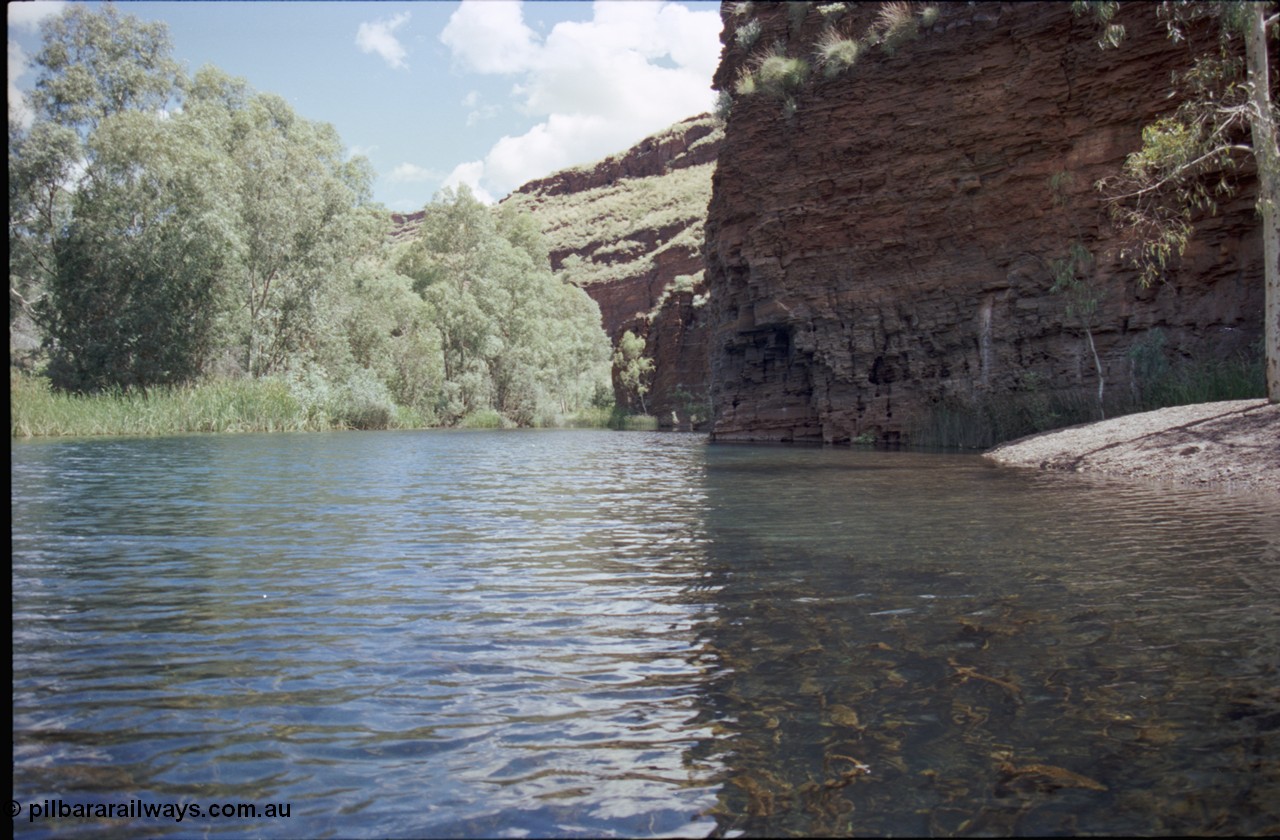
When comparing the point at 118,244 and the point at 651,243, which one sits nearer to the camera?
the point at 118,244

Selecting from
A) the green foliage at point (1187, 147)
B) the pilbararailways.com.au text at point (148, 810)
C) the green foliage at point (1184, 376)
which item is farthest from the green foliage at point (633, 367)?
the pilbararailways.com.au text at point (148, 810)

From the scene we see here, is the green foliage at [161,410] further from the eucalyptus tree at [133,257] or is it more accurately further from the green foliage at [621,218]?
the green foliage at [621,218]

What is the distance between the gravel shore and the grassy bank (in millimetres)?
22054

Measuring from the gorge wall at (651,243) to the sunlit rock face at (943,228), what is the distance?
19791mm

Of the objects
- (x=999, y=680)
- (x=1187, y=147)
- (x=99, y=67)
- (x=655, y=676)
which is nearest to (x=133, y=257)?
(x=99, y=67)

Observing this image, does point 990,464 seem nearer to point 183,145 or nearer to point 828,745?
point 828,745

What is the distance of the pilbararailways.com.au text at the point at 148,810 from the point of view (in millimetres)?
2659

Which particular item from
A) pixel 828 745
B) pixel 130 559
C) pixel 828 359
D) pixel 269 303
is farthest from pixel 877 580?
pixel 269 303

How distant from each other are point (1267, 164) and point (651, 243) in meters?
93.8

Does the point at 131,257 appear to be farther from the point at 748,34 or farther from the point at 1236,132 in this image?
the point at 1236,132

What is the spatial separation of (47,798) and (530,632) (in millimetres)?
2303

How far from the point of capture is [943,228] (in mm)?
25984

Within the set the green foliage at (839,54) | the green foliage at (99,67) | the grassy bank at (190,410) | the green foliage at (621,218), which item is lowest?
the grassy bank at (190,410)

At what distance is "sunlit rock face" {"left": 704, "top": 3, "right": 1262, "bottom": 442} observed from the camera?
21.6 metres
